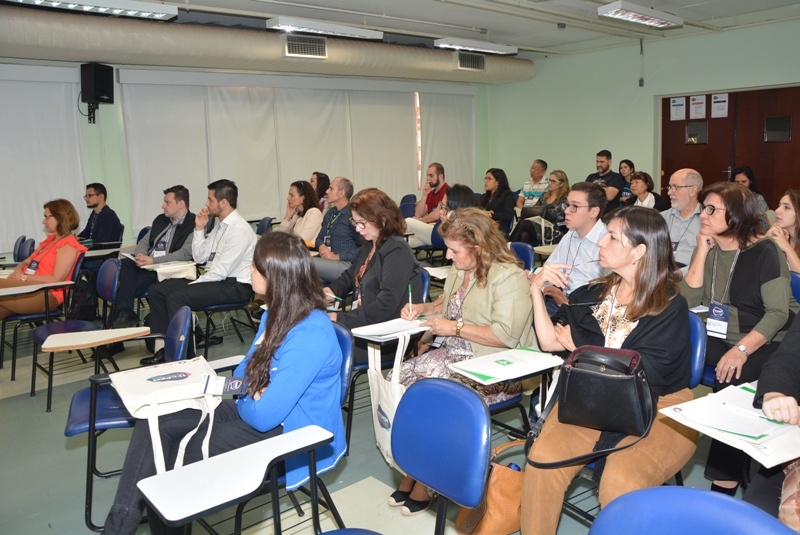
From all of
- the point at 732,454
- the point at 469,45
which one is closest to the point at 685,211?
the point at 732,454

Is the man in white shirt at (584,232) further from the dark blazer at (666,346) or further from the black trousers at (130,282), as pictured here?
the black trousers at (130,282)

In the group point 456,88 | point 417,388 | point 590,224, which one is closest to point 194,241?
point 590,224

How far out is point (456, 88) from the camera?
36.5 feet

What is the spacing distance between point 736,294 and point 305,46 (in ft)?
19.9

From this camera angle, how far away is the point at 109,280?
4.71 meters

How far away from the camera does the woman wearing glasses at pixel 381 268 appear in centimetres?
350

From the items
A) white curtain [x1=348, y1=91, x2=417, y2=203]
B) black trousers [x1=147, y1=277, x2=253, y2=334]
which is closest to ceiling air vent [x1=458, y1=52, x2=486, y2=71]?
white curtain [x1=348, y1=91, x2=417, y2=203]

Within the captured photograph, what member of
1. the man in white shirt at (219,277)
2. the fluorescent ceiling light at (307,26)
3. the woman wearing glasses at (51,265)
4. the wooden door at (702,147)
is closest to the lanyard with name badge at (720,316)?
the man in white shirt at (219,277)

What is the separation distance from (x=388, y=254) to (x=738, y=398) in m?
1.91

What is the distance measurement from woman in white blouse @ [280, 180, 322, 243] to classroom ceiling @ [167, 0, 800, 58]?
1948 millimetres

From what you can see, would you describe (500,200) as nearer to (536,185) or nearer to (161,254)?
(536,185)

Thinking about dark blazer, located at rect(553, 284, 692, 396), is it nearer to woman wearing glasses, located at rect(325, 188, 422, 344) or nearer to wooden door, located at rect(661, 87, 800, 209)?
woman wearing glasses, located at rect(325, 188, 422, 344)

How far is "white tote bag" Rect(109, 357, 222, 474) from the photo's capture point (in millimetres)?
2119

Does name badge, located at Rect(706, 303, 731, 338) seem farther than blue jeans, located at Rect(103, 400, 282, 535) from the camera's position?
Yes
